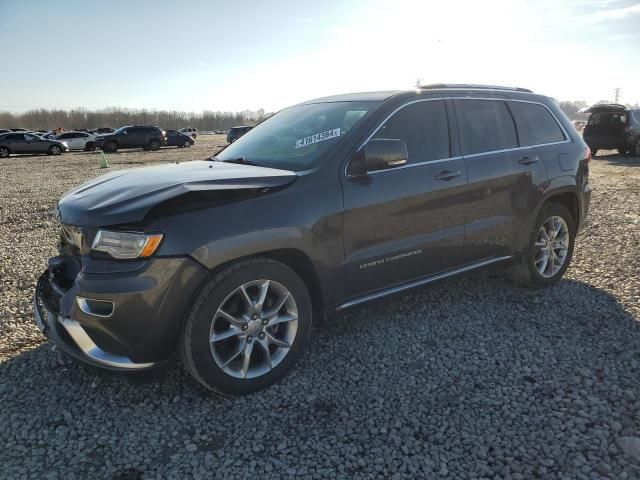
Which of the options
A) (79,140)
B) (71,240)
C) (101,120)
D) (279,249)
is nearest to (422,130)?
(279,249)

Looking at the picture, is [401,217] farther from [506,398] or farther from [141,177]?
[141,177]

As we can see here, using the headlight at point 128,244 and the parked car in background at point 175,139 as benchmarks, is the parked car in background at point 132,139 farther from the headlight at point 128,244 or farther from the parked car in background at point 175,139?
the headlight at point 128,244

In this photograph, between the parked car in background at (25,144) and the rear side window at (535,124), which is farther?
the parked car in background at (25,144)

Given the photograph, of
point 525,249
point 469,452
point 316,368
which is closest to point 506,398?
point 469,452

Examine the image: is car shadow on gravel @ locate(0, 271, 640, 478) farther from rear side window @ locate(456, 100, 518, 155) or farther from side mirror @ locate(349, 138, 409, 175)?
rear side window @ locate(456, 100, 518, 155)

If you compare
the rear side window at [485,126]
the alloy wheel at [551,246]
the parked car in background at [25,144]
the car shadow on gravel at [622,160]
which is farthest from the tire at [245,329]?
the parked car in background at [25,144]

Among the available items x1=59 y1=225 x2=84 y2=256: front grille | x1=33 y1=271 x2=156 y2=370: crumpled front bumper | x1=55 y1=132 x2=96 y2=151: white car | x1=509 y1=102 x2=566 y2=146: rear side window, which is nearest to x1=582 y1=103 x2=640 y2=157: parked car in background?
x1=509 y1=102 x2=566 y2=146: rear side window

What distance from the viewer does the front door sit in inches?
124

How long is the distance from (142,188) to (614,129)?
17991 mm

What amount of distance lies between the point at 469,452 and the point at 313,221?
1550 mm

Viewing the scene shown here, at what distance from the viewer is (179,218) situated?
2516mm

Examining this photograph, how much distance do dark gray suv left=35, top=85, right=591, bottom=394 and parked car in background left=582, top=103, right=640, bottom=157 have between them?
14573 mm

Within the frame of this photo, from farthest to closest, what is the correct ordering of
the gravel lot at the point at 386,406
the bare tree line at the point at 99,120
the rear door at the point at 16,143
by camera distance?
the bare tree line at the point at 99,120
the rear door at the point at 16,143
the gravel lot at the point at 386,406

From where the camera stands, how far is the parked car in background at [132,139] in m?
29.6
